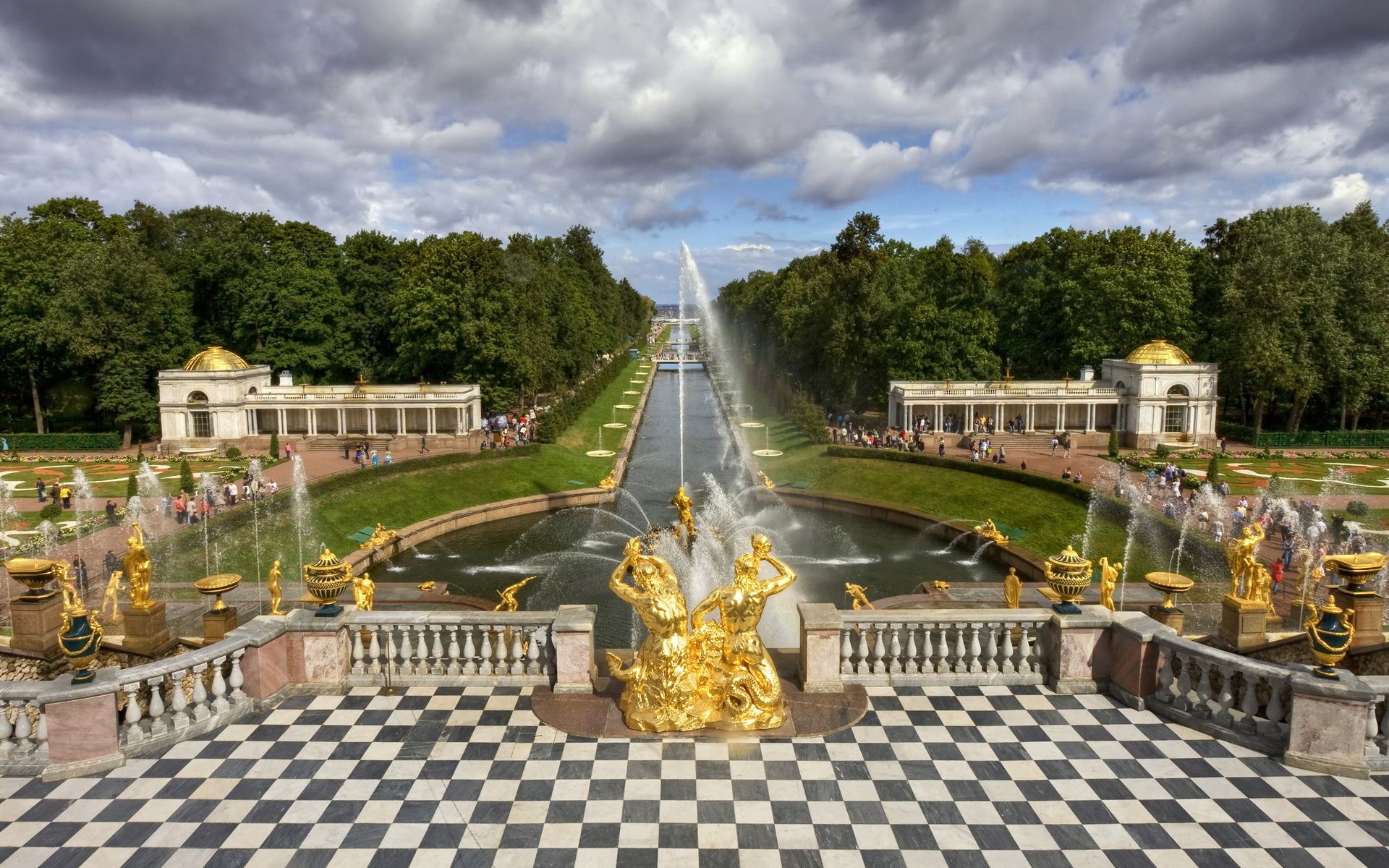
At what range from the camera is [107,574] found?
29.9 meters

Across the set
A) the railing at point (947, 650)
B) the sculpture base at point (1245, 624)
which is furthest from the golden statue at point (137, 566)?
the sculpture base at point (1245, 624)

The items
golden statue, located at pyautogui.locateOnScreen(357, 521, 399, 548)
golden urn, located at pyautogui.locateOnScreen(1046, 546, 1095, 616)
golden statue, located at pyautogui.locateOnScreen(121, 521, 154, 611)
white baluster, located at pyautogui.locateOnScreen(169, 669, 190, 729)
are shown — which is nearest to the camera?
white baluster, located at pyautogui.locateOnScreen(169, 669, 190, 729)

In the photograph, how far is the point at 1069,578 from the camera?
1301cm

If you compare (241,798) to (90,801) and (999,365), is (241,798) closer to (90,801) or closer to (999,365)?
(90,801)

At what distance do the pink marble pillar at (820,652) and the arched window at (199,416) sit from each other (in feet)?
185

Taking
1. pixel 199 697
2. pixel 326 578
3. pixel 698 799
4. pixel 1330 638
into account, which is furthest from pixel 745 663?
pixel 199 697

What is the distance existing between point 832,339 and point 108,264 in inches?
1955

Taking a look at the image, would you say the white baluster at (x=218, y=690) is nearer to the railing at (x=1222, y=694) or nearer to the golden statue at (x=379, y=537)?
the railing at (x=1222, y=694)

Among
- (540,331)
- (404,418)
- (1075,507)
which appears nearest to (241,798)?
(1075,507)

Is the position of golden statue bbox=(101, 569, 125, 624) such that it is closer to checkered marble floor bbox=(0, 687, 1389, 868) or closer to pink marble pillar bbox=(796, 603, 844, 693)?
checkered marble floor bbox=(0, 687, 1389, 868)

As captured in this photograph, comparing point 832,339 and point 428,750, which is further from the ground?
point 832,339

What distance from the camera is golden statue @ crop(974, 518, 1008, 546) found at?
34844 mm

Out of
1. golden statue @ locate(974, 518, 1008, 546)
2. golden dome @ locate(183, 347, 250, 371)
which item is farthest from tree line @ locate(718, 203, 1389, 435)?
golden dome @ locate(183, 347, 250, 371)

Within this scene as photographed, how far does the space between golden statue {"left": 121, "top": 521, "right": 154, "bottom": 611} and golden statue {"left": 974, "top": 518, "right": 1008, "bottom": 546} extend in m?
28.7
